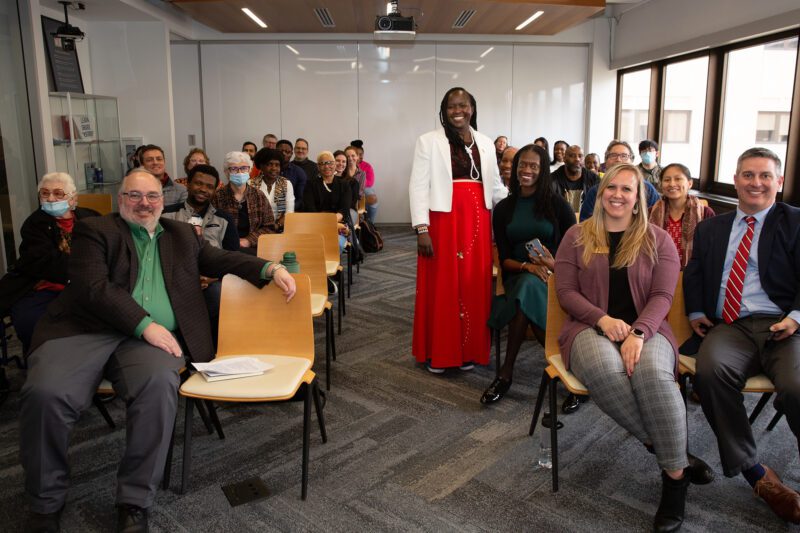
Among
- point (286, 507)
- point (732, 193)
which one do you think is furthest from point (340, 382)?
point (732, 193)

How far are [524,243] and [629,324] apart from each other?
114 cm

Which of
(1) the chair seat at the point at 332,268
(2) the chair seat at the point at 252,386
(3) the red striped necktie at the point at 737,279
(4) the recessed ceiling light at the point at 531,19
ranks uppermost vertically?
(4) the recessed ceiling light at the point at 531,19

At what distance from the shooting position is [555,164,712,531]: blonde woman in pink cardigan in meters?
2.31

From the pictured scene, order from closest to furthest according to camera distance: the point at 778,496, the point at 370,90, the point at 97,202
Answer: the point at 778,496 → the point at 97,202 → the point at 370,90

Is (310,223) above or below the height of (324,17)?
below

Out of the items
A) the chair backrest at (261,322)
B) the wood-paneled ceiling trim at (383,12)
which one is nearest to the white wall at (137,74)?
the wood-paneled ceiling trim at (383,12)

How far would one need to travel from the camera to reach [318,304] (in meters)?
3.57

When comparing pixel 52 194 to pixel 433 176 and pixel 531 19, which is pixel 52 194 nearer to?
pixel 433 176

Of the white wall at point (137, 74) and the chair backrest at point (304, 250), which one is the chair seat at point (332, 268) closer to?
the chair backrest at point (304, 250)

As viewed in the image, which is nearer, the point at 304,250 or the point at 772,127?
the point at 304,250

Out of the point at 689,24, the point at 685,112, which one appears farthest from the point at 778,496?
the point at 685,112

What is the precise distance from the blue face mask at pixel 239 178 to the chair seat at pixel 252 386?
217 centimetres

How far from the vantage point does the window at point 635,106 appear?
918 centimetres

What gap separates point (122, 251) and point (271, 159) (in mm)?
2957
